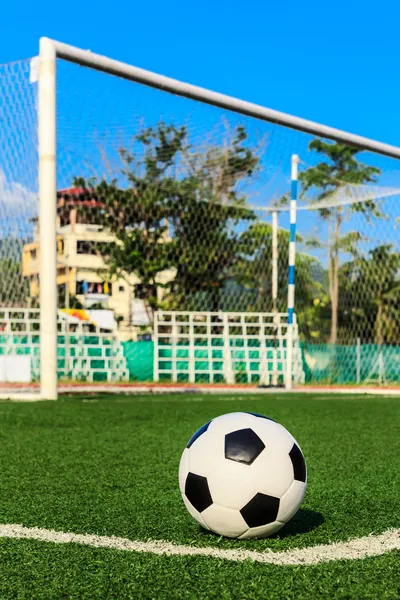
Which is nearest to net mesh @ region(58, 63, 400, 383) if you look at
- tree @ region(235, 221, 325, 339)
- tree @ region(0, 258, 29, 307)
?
tree @ region(235, 221, 325, 339)

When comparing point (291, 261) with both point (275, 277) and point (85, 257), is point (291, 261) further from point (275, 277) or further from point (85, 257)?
point (85, 257)

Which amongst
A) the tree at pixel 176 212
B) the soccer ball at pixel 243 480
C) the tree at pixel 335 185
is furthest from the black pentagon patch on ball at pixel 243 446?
the tree at pixel 335 185

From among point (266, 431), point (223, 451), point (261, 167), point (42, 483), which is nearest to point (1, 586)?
point (223, 451)

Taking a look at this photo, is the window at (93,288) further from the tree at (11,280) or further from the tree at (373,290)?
the tree at (373,290)

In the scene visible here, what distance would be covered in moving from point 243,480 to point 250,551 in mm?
251

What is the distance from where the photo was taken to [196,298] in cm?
1620

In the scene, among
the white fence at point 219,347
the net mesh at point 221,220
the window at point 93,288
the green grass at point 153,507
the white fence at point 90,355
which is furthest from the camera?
the white fence at point 90,355

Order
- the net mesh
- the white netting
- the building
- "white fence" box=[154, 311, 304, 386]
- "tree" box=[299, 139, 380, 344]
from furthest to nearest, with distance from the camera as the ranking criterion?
"white fence" box=[154, 311, 304, 386]
"tree" box=[299, 139, 380, 344]
the building
the net mesh
the white netting

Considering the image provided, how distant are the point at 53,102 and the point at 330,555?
7.79m

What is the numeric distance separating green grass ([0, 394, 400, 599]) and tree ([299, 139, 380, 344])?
Result: 25.5 ft

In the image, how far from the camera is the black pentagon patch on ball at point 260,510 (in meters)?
2.81

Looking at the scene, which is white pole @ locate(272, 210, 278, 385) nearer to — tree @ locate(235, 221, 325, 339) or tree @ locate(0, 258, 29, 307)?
tree @ locate(235, 221, 325, 339)

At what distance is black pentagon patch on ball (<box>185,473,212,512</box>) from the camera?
2.87m

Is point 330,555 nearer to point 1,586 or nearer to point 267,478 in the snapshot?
point 267,478
